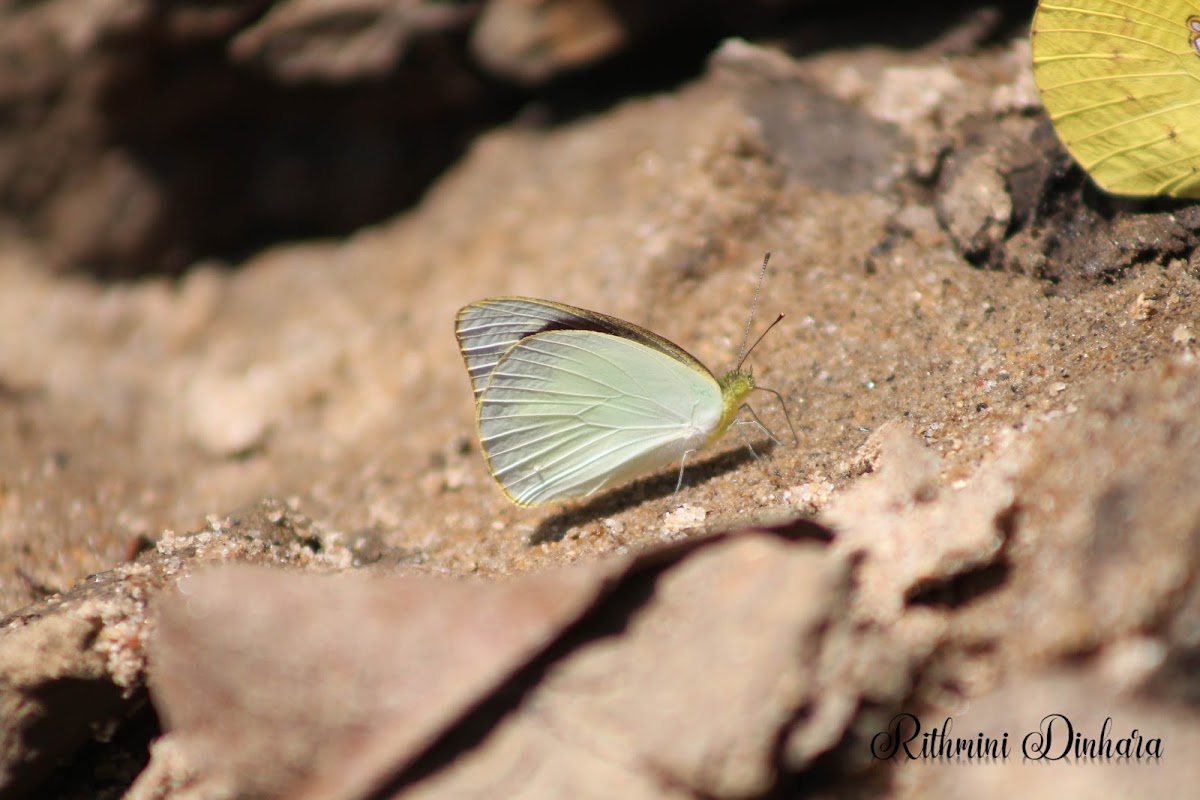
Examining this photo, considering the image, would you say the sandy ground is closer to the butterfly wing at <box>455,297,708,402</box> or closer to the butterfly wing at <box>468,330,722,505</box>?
the butterfly wing at <box>468,330,722,505</box>

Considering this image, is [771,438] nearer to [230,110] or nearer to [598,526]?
[598,526]

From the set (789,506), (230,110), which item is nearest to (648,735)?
(789,506)
